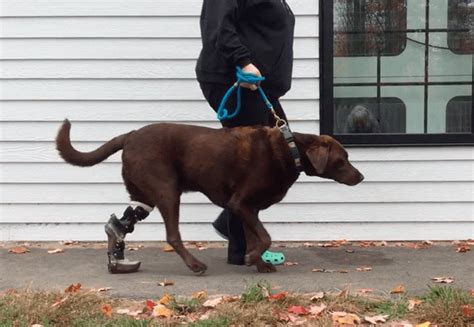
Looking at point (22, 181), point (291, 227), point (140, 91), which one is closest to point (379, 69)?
point (291, 227)

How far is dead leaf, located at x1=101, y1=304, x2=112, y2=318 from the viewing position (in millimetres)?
3582

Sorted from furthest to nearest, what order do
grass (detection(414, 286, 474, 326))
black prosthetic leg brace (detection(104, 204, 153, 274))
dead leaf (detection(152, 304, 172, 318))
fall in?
black prosthetic leg brace (detection(104, 204, 153, 274))
dead leaf (detection(152, 304, 172, 318))
grass (detection(414, 286, 474, 326))

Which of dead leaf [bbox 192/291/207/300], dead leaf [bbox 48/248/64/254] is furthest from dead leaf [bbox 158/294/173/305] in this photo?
dead leaf [bbox 48/248/64/254]

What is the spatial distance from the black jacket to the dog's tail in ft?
2.39

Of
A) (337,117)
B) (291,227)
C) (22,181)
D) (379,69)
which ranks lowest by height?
(291,227)

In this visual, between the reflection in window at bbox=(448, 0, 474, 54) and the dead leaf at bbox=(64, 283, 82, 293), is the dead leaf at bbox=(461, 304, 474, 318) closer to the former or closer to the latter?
the dead leaf at bbox=(64, 283, 82, 293)

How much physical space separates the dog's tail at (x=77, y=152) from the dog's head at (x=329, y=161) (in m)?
1.26

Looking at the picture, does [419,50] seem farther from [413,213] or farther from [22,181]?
[22,181]

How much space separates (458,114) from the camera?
5621mm

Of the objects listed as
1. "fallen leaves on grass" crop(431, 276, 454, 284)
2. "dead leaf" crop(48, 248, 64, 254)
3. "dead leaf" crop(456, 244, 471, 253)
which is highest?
"fallen leaves on grass" crop(431, 276, 454, 284)

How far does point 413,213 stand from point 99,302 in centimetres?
291

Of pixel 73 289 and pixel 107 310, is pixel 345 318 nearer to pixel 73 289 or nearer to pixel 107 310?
pixel 107 310

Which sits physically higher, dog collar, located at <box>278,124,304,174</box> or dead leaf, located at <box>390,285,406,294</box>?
dog collar, located at <box>278,124,304,174</box>

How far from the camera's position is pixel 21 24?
18.3 ft
